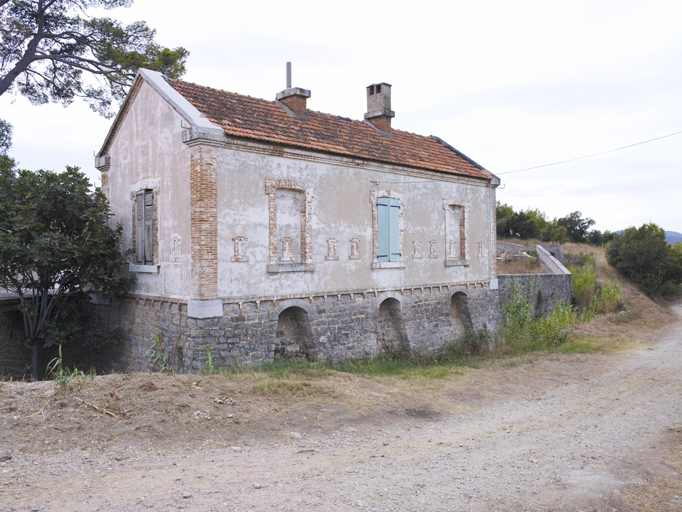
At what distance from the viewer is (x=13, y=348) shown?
13445 mm

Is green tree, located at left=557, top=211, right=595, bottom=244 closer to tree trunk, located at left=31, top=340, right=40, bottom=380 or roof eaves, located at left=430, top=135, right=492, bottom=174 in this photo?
roof eaves, located at left=430, top=135, right=492, bottom=174

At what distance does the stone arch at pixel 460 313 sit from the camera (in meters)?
17.6

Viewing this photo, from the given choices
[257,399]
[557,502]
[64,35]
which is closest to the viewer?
[557,502]

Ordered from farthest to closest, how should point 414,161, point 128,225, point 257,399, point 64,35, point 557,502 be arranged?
point 64,35 < point 414,161 < point 128,225 < point 257,399 < point 557,502

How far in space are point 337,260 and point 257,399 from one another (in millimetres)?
5592

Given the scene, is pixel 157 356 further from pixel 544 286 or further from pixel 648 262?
pixel 648 262

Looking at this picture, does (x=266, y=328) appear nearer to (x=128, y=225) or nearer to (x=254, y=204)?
(x=254, y=204)

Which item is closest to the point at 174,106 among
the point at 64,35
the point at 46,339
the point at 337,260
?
the point at 337,260

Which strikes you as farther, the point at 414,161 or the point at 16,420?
the point at 414,161

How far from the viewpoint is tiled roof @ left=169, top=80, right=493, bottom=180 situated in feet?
39.8

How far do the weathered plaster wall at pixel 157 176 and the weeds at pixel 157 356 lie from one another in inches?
42.1

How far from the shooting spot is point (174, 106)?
1171 centimetres

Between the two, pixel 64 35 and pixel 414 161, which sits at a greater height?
pixel 64 35

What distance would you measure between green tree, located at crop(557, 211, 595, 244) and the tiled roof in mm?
35915
